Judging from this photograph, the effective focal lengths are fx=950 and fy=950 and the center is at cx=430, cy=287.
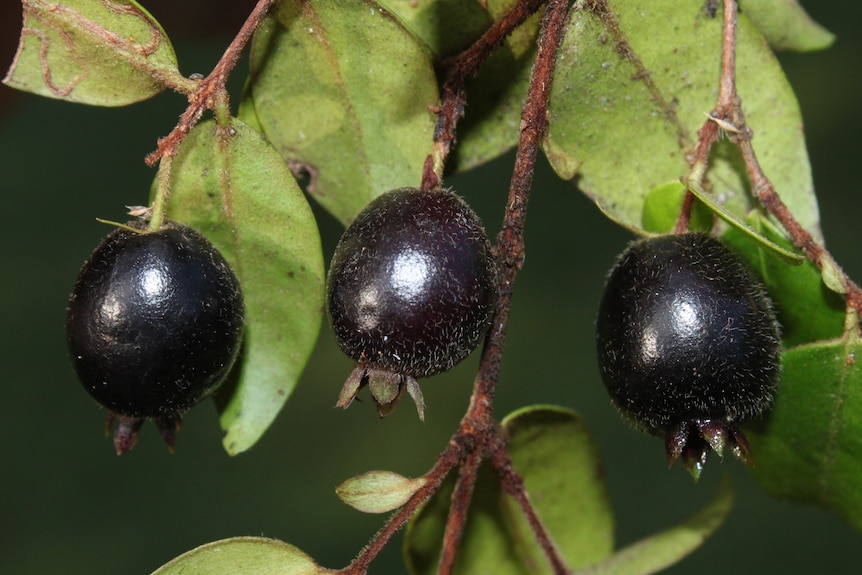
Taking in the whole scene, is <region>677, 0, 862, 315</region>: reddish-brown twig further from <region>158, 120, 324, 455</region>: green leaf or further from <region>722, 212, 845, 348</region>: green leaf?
<region>158, 120, 324, 455</region>: green leaf

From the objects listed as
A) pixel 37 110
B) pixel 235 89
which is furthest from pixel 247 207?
pixel 37 110

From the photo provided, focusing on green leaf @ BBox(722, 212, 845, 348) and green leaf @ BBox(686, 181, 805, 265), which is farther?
green leaf @ BBox(722, 212, 845, 348)

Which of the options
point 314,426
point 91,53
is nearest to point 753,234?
point 91,53

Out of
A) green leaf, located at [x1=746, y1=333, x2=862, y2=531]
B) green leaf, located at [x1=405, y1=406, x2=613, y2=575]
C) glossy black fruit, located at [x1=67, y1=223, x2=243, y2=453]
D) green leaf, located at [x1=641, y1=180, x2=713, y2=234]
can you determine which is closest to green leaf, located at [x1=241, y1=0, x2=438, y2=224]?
glossy black fruit, located at [x1=67, y1=223, x2=243, y2=453]

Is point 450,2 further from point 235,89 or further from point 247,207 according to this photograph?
point 235,89

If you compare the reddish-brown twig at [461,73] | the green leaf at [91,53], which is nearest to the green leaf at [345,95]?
the reddish-brown twig at [461,73]

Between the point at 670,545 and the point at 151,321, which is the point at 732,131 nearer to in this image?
the point at 670,545

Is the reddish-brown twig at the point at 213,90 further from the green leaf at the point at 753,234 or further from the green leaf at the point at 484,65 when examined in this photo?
the green leaf at the point at 753,234
